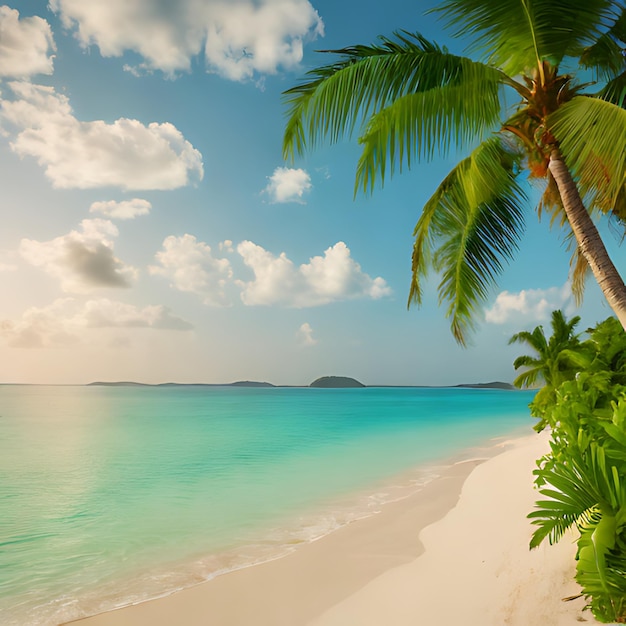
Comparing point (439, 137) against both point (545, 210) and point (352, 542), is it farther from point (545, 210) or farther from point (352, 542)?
point (352, 542)

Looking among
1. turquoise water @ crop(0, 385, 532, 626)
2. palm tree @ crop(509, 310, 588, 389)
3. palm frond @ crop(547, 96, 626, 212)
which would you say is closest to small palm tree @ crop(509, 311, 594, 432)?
palm tree @ crop(509, 310, 588, 389)

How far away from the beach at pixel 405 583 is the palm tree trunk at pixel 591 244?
2.26m

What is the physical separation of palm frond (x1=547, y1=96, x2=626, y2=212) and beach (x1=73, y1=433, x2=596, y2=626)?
3.13m

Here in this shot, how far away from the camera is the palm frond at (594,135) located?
3.55 m

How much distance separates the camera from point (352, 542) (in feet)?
18.6

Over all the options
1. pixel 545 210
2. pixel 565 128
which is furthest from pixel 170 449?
pixel 565 128

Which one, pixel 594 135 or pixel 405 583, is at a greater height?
pixel 594 135

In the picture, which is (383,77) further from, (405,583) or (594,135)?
(405,583)

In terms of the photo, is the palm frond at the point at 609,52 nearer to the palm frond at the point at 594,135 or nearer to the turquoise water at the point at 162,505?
the palm frond at the point at 594,135

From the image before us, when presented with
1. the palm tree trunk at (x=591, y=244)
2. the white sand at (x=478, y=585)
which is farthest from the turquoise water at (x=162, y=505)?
the palm tree trunk at (x=591, y=244)

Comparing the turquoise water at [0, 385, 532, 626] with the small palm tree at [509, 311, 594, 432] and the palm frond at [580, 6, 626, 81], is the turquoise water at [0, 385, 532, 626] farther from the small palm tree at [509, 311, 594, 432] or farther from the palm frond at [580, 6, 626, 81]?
the palm frond at [580, 6, 626, 81]

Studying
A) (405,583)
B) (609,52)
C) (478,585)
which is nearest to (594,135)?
(609,52)

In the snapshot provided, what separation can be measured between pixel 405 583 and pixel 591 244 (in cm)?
372

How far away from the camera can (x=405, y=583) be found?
13.4ft
